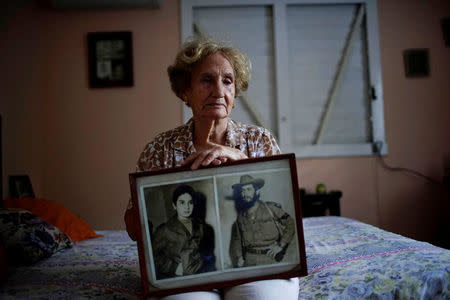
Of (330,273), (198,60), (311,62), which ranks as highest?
(311,62)

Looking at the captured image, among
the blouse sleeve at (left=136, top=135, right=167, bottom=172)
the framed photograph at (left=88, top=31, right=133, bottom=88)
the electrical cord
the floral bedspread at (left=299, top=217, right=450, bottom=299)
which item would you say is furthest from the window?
the blouse sleeve at (left=136, top=135, right=167, bottom=172)

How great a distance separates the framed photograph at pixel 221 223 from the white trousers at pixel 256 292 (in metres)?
0.02

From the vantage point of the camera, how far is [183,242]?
886 mm

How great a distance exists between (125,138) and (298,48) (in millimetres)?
1950

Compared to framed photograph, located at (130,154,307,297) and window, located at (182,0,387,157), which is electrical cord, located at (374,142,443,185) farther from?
framed photograph, located at (130,154,307,297)

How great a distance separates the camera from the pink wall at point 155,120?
124 inches

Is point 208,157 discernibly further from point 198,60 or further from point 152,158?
point 198,60

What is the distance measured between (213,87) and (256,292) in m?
0.72

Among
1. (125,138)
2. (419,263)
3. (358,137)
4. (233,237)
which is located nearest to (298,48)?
(358,137)

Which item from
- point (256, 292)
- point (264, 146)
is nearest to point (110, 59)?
point (264, 146)

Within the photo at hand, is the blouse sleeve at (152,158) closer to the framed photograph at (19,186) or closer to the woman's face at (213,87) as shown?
the woman's face at (213,87)

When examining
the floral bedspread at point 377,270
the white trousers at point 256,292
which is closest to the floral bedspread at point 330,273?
the floral bedspread at point 377,270

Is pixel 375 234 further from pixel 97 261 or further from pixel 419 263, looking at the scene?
A: pixel 97 261

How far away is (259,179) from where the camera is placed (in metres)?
0.90
